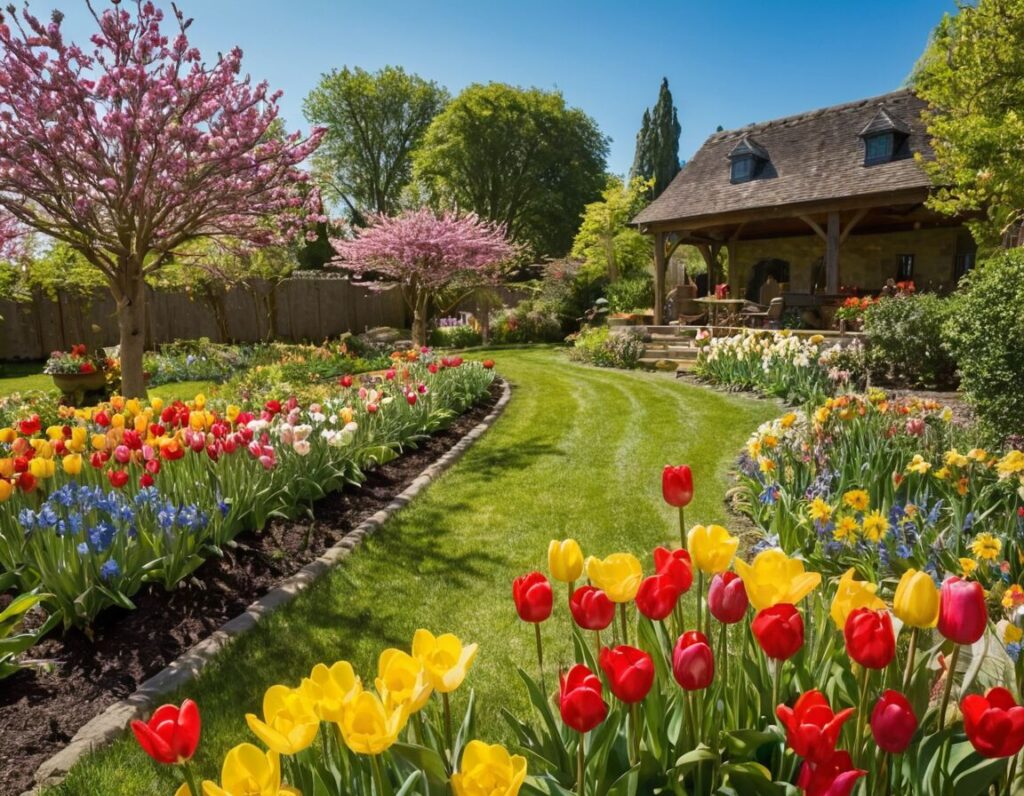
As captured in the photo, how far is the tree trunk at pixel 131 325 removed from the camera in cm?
770

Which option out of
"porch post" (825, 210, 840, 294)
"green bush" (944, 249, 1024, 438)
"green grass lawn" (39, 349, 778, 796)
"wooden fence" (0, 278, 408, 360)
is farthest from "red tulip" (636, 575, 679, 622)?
"wooden fence" (0, 278, 408, 360)

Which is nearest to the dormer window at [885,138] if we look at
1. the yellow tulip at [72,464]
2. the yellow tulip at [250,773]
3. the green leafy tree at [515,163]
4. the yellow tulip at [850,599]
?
the yellow tulip at [72,464]

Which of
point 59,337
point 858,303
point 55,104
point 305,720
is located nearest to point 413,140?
point 59,337

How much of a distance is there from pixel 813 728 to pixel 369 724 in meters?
0.69

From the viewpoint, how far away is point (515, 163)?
34094mm

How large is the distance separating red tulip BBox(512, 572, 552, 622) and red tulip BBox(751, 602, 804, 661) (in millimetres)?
418

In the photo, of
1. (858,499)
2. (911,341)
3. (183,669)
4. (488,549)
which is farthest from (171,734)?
(911,341)

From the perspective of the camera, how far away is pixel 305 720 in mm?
1132

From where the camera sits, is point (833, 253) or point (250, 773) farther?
point (833, 253)

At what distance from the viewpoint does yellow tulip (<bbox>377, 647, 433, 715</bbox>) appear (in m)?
1.16

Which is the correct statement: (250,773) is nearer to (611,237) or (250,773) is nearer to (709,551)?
(709,551)

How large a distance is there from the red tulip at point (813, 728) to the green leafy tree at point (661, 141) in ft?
138

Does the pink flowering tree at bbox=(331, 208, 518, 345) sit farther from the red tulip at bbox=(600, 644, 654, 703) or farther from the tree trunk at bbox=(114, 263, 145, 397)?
the red tulip at bbox=(600, 644, 654, 703)

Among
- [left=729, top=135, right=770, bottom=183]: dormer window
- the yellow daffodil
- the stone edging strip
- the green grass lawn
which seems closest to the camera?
the stone edging strip
